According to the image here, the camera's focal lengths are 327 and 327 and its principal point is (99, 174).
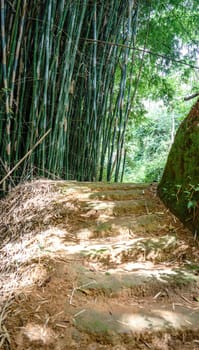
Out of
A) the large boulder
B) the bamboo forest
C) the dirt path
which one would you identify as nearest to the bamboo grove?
the bamboo forest

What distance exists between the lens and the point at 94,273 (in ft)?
3.89

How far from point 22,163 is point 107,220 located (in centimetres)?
77

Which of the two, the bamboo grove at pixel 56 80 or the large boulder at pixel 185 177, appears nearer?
the large boulder at pixel 185 177

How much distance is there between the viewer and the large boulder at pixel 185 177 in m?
1.53

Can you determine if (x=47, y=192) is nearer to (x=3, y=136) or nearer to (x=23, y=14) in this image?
(x=3, y=136)

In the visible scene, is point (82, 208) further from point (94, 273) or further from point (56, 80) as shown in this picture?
point (56, 80)

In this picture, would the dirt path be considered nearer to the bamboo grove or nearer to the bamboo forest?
the bamboo forest

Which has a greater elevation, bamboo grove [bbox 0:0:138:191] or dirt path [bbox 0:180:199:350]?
bamboo grove [bbox 0:0:138:191]

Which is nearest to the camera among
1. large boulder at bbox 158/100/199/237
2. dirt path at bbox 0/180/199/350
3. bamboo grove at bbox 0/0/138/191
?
dirt path at bbox 0/180/199/350

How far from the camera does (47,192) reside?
1850 millimetres

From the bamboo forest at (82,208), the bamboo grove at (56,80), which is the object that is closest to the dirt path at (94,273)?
the bamboo forest at (82,208)

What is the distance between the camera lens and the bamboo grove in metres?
1.89

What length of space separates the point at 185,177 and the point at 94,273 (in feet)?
2.40

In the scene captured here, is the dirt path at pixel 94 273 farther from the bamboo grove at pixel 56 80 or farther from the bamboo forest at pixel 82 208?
the bamboo grove at pixel 56 80
